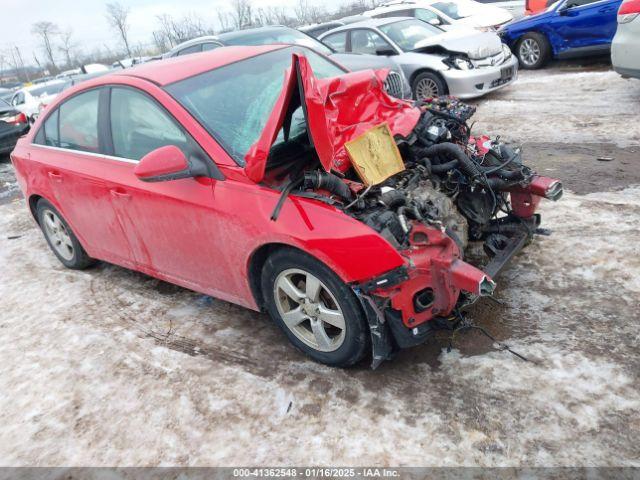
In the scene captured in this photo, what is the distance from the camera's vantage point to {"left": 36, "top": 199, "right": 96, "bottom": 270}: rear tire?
470 centimetres

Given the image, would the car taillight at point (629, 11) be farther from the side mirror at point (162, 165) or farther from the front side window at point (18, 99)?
the front side window at point (18, 99)

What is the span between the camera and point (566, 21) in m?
10.0

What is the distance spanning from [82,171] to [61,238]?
1.23 meters

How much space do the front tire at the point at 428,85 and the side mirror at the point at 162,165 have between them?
6.43m

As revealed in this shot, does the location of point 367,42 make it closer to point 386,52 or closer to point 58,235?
point 386,52

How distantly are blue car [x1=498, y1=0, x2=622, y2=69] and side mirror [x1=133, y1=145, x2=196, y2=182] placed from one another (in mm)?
9520

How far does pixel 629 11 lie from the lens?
6.67m

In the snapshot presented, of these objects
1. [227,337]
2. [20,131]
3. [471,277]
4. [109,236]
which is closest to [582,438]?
[471,277]

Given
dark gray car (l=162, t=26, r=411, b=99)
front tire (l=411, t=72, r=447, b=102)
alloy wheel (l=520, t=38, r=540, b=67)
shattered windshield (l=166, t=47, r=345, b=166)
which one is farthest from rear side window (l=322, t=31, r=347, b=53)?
shattered windshield (l=166, t=47, r=345, b=166)

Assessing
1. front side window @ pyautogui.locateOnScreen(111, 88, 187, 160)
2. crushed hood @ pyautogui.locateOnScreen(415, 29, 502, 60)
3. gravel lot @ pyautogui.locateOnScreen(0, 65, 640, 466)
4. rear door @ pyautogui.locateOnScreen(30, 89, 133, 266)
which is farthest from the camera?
crushed hood @ pyautogui.locateOnScreen(415, 29, 502, 60)

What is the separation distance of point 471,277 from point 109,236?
285 centimetres

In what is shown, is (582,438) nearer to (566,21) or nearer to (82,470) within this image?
(82,470)

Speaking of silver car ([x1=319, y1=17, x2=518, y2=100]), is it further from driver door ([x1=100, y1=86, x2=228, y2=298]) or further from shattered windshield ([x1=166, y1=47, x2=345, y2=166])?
driver door ([x1=100, y1=86, x2=228, y2=298])

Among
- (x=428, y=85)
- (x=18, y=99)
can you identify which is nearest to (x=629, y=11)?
(x=428, y=85)
